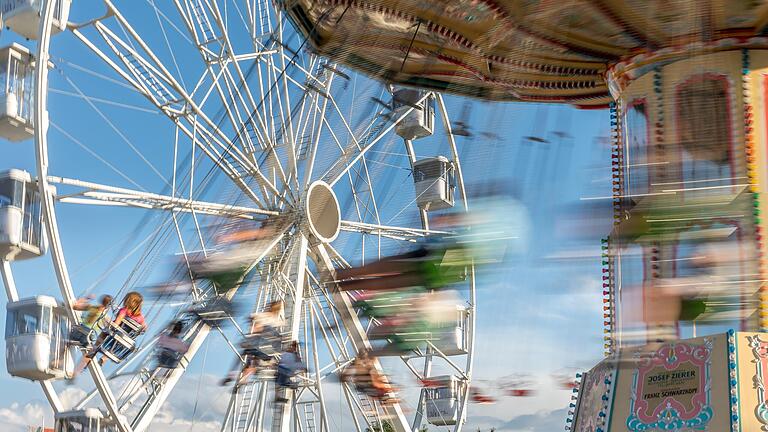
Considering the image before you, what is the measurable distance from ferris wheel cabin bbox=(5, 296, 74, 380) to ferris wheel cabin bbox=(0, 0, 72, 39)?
395 cm

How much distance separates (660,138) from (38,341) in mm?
9624

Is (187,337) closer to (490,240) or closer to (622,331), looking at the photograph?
(622,331)

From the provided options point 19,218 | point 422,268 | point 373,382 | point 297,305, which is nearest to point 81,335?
point 19,218

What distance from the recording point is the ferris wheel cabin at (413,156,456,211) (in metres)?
18.4

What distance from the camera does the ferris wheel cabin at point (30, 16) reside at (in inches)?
608

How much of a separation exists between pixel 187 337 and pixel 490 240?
9.39m

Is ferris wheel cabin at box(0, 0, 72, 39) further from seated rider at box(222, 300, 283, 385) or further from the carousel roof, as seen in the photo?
the carousel roof

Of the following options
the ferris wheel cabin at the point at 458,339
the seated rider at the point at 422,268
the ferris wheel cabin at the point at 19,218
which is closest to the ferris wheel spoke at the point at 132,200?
the ferris wheel cabin at the point at 19,218

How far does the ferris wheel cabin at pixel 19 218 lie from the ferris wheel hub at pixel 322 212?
4027 millimetres

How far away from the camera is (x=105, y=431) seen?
14.6 meters

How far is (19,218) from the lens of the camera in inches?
609

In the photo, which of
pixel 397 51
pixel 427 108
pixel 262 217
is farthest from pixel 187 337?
pixel 397 51

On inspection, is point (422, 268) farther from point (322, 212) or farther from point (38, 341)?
point (322, 212)

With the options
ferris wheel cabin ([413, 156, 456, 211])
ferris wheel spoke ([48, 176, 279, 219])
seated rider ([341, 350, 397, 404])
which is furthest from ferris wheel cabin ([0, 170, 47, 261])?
seated rider ([341, 350, 397, 404])
